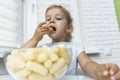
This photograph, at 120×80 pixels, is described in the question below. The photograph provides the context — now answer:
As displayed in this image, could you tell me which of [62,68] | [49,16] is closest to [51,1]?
[49,16]

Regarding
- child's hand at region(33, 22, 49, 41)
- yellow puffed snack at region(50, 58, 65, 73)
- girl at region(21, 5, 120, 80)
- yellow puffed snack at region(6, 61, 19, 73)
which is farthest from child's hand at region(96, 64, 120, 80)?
child's hand at region(33, 22, 49, 41)

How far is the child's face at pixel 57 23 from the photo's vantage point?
1137 millimetres

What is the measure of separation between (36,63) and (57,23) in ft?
2.20

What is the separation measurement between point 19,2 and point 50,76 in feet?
4.80

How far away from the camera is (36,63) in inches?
19.7

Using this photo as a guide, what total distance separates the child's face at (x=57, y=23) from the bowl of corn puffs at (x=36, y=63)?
0.58m

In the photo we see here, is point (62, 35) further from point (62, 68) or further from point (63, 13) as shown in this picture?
point (62, 68)

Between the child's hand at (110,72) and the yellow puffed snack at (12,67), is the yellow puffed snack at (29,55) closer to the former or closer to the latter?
the yellow puffed snack at (12,67)

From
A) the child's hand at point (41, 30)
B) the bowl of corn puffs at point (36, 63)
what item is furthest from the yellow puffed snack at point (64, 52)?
the child's hand at point (41, 30)

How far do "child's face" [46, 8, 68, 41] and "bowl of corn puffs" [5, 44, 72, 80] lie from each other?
0.58 m

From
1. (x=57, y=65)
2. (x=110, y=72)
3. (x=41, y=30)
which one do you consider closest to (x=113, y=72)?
(x=110, y=72)

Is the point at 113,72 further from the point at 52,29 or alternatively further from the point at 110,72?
the point at 52,29

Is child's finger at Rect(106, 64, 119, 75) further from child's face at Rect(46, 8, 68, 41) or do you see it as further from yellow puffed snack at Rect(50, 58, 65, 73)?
child's face at Rect(46, 8, 68, 41)

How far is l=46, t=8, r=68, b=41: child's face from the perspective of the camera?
114cm
